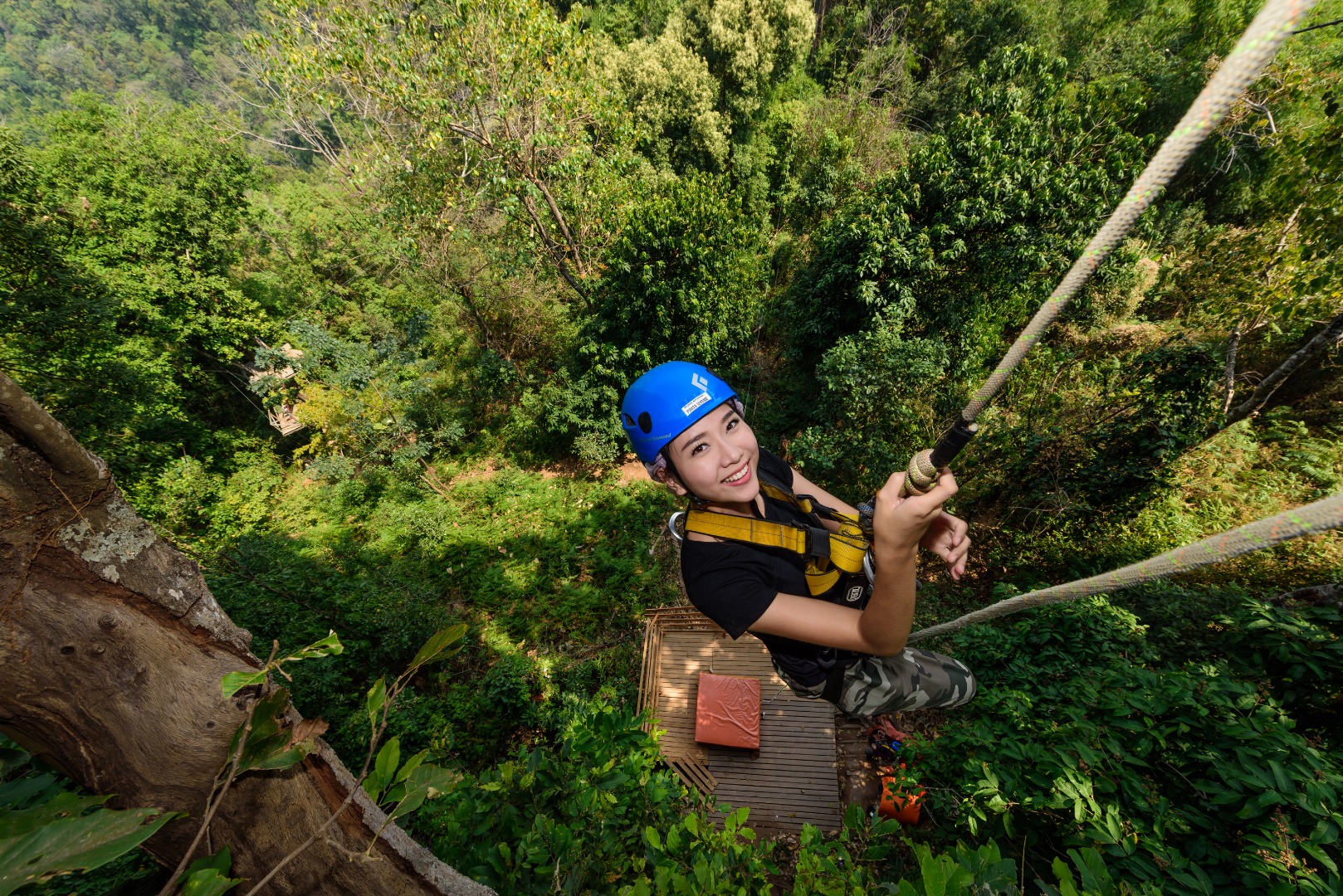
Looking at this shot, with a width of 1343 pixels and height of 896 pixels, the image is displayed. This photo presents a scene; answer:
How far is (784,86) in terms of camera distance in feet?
52.3

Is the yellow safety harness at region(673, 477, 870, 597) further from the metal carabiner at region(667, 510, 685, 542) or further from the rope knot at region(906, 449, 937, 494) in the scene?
the rope knot at region(906, 449, 937, 494)

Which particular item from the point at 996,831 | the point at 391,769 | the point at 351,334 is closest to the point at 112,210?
the point at 351,334

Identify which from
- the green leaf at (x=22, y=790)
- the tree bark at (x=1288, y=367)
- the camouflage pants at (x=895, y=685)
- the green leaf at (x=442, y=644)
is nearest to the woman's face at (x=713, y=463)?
the camouflage pants at (x=895, y=685)

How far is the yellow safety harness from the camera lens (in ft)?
6.55

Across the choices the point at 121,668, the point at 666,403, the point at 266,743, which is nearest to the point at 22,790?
the point at 121,668

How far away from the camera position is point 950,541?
77.5 inches

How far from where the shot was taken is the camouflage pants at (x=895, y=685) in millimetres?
2377

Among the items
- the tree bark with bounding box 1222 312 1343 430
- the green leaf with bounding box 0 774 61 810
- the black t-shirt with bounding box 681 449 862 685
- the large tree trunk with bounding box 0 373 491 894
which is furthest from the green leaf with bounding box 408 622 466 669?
the tree bark with bounding box 1222 312 1343 430

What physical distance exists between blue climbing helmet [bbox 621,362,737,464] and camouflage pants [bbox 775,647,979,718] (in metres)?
1.40

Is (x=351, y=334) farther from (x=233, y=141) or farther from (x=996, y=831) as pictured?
(x=996, y=831)

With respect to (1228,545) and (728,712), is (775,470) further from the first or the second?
(728,712)

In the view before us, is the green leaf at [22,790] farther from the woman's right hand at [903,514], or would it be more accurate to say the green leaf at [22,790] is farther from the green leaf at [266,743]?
the woman's right hand at [903,514]

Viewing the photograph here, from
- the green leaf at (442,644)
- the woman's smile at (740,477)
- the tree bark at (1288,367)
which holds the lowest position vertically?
the tree bark at (1288,367)

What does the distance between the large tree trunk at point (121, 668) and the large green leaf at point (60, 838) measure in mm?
367
